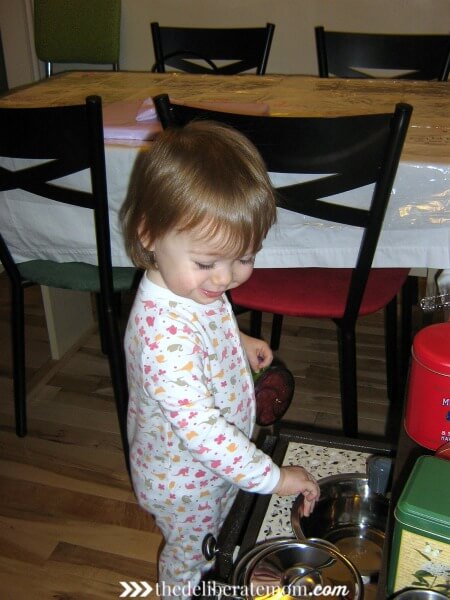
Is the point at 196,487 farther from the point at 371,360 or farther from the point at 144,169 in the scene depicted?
the point at 371,360

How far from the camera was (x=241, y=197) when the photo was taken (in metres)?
0.73

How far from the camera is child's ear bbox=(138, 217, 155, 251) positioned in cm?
77

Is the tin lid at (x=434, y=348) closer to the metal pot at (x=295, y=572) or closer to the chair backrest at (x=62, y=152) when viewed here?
the metal pot at (x=295, y=572)

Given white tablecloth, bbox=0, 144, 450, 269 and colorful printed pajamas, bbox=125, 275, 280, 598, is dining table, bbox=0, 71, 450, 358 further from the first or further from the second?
colorful printed pajamas, bbox=125, 275, 280, 598

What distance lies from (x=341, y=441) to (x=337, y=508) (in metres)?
0.10

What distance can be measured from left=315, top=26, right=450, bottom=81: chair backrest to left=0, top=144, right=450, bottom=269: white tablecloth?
0.84 m

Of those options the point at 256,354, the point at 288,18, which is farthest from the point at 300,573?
the point at 288,18

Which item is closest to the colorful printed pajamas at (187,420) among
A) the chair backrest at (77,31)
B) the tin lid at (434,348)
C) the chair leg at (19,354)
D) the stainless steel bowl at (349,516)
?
the stainless steel bowl at (349,516)

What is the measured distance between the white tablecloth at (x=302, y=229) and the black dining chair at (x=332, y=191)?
0.04 meters

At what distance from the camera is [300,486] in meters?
0.77

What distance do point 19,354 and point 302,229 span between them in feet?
2.55

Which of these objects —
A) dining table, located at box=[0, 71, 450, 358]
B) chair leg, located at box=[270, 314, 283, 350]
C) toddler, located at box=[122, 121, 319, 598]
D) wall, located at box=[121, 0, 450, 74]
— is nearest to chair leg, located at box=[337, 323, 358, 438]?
dining table, located at box=[0, 71, 450, 358]

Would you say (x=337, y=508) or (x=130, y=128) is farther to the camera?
(x=130, y=128)

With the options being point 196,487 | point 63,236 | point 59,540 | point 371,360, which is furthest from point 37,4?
point 196,487
